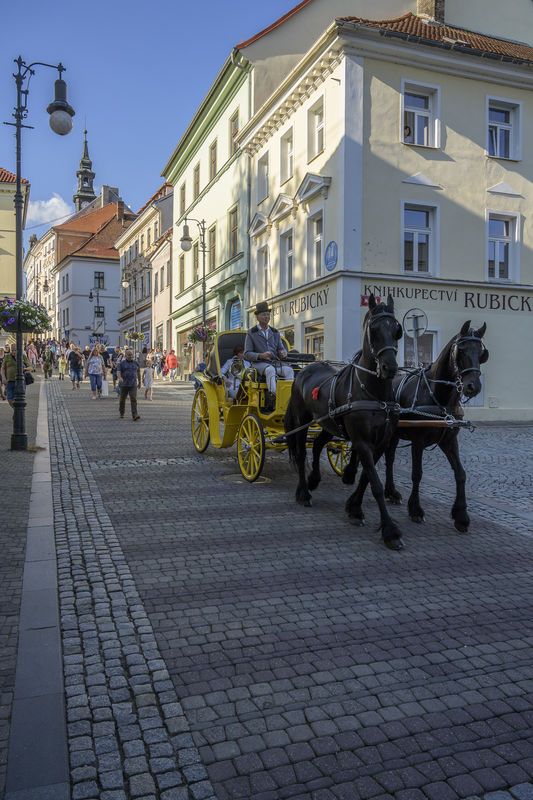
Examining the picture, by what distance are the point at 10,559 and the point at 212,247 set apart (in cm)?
2711

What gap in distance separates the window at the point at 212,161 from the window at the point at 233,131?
2.60 meters

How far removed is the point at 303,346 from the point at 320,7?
13.3 m

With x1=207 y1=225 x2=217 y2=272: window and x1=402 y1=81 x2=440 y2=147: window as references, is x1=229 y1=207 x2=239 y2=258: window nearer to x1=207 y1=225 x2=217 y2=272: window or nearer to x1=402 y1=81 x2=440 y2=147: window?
x1=207 y1=225 x2=217 y2=272: window

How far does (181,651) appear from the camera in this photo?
3480 mm

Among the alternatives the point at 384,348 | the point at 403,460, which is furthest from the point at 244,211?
the point at 384,348

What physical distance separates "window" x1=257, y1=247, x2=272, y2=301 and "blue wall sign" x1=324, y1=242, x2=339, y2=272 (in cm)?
570

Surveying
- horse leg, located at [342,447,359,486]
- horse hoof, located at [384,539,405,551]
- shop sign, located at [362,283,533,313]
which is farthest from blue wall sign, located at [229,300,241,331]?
horse hoof, located at [384,539,405,551]

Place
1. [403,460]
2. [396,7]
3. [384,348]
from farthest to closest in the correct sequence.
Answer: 1. [396,7]
2. [403,460]
3. [384,348]

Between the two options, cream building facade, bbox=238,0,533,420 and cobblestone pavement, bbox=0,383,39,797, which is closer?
cobblestone pavement, bbox=0,383,39,797

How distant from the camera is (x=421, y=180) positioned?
1831cm

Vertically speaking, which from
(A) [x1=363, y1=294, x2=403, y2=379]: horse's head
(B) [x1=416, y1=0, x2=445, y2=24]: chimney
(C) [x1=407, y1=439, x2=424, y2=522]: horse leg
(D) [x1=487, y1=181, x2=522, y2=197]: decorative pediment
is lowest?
(C) [x1=407, y1=439, x2=424, y2=522]: horse leg

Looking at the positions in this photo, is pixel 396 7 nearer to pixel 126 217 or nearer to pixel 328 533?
pixel 328 533

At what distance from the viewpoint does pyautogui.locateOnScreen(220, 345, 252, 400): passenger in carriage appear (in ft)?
29.3

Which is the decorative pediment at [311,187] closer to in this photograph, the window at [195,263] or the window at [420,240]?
the window at [420,240]
